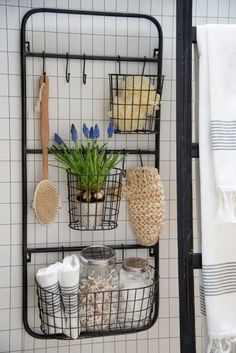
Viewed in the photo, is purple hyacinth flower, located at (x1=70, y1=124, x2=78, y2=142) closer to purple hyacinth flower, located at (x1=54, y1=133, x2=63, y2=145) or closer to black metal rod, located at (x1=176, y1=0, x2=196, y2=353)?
purple hyacinth flower, located at (x1=54, y1=133, x2=63, y2=145)

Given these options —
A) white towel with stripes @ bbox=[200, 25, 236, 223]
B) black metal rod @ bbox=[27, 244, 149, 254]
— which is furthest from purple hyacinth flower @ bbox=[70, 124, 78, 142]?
white towel with stripes @ bbox=[200, 25, 236, 223]

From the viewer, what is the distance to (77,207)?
1.20 m

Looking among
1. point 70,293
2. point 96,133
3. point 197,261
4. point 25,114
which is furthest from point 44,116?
point 197,261

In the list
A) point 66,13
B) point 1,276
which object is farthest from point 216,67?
point 1,276

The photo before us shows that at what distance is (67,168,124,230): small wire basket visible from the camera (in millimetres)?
1160

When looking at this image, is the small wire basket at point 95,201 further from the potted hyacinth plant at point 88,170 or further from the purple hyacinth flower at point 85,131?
the purple hyacinth flower at point 85,131

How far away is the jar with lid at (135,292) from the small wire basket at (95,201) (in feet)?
0.48

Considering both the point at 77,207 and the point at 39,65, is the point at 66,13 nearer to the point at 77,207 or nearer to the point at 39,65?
the point at 39,65

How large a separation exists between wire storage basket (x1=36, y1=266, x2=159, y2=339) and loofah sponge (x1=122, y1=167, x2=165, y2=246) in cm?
17

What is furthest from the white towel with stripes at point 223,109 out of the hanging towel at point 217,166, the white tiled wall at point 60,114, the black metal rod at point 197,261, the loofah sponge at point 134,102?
the white tiled wall at point 60,114

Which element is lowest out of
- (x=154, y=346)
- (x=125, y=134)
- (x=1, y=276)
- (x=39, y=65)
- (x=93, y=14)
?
(x=154, y=346)

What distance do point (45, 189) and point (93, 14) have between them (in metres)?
0.57

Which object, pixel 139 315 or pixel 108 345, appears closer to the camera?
pixel 139 315

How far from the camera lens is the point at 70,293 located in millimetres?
1110
